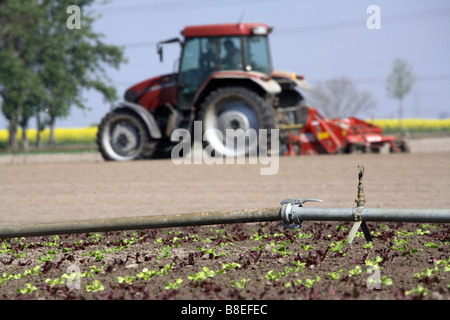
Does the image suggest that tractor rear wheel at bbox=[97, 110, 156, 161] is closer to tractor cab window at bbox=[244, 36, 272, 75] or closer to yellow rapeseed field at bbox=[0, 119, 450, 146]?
tractor cab window at bbox=[244, 36, 272, 75]

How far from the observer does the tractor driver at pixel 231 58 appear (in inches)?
613

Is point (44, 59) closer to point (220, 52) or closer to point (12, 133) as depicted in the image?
point (12, 133)

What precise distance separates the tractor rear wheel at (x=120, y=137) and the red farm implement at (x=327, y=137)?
3.57 m

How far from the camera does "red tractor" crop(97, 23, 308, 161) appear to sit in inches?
605

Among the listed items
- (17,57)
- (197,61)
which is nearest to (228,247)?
(197,61)

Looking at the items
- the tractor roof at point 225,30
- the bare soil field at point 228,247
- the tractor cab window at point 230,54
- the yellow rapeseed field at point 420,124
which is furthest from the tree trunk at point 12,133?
the yellow rapeseed field at point 420,124

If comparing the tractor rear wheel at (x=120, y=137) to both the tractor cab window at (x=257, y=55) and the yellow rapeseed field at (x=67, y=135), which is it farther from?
the yellow rapeseed field at (x=67, y=135)

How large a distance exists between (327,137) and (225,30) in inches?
137

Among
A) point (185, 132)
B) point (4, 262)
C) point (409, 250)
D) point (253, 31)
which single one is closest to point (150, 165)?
point (185, 132)

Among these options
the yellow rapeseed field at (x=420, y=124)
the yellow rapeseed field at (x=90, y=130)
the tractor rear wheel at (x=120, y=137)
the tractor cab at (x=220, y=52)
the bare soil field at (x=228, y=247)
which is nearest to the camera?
the bare soil field at (x=228, y=247)

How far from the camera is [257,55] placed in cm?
1579

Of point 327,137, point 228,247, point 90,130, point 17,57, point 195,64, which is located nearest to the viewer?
point 228,247

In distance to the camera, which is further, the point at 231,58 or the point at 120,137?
the point at 120,137
